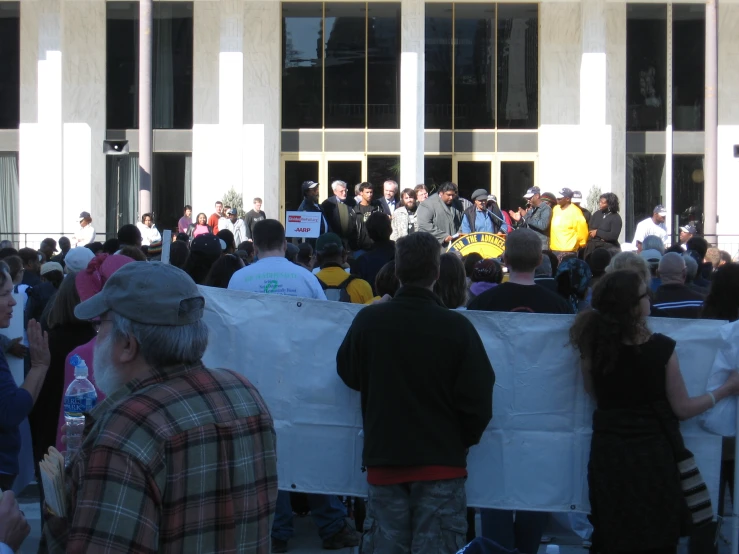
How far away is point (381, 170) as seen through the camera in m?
25.0

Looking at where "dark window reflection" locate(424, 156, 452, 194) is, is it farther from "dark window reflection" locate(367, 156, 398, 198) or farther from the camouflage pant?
the camouflage pant

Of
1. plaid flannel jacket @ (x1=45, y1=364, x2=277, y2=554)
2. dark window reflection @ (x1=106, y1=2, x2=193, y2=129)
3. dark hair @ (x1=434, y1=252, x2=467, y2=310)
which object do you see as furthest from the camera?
dark window reflection @ (x1=106, y1=2, x2=193, y2=129)

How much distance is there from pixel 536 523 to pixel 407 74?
64.3ft

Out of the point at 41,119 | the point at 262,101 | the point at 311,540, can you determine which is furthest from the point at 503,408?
the point at 41,119

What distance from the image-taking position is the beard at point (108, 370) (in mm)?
2709

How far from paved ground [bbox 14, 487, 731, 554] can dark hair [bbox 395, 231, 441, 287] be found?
266cm

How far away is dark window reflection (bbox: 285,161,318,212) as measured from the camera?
25.0 metres

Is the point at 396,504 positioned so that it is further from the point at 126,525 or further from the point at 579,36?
the point at 579,36

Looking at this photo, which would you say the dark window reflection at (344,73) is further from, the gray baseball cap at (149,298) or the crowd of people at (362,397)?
the gray baseball cap at (149,298)

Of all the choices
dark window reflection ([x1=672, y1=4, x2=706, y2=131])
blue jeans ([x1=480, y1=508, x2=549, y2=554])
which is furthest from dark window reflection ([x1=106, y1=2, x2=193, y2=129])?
blue jeans ([x1=480, y1=508, x2=549, y2=554])

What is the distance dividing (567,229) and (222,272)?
714 centimetres

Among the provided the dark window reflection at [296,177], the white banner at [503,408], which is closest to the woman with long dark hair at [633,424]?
the white banner at [503,408]

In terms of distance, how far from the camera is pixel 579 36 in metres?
24.7

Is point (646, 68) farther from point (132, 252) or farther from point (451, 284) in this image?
point (132, 252)
